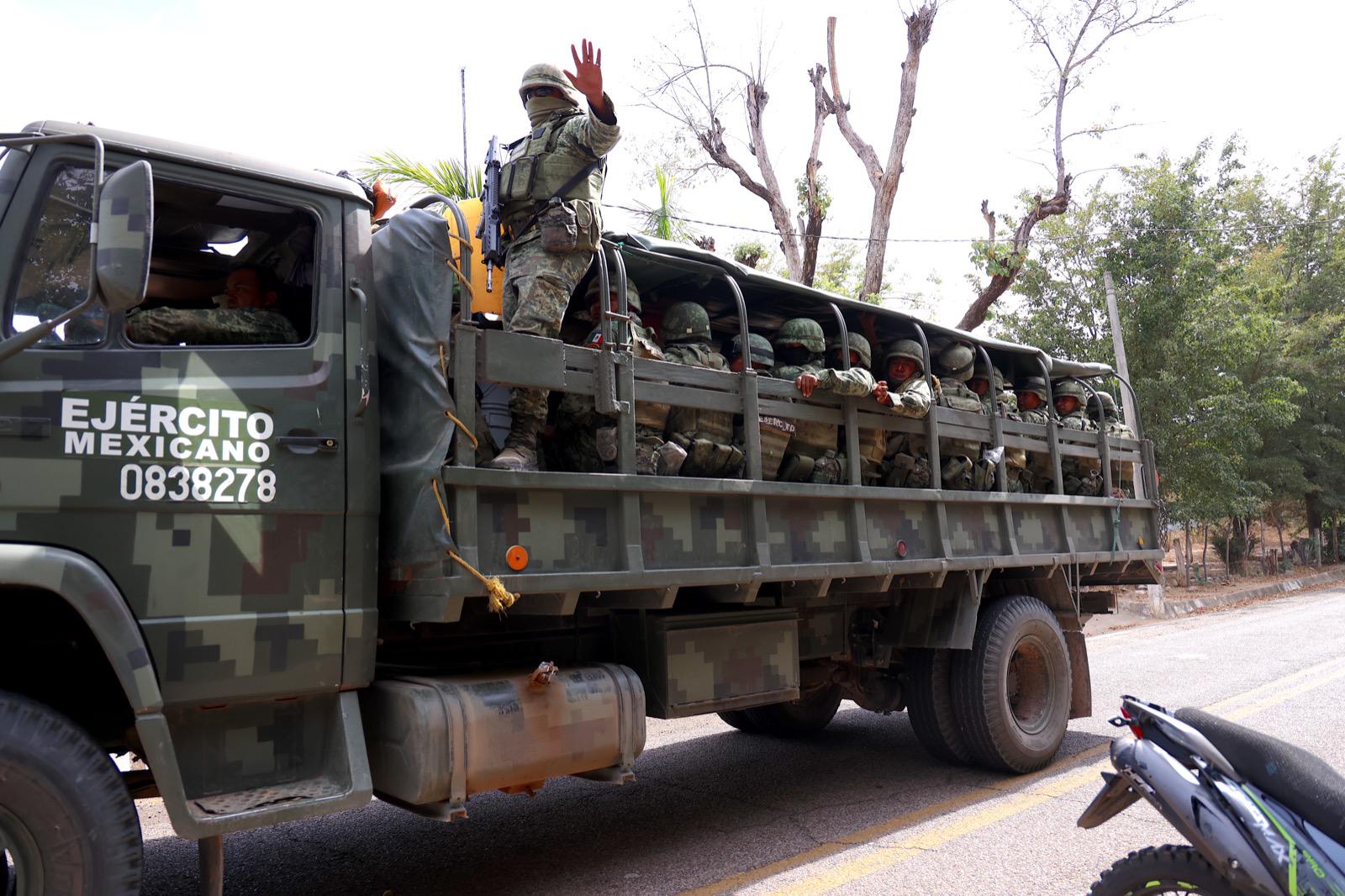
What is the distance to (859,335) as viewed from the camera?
533 cm

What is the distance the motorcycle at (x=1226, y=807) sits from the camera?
2.29 meters

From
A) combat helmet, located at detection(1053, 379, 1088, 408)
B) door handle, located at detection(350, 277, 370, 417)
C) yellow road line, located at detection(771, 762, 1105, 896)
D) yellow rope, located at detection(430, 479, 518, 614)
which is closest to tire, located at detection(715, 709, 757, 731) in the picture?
yellow road line, located at detection(771, 762, 1105, 896)

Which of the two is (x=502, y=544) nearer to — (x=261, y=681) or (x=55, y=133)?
(x=261, y=681)

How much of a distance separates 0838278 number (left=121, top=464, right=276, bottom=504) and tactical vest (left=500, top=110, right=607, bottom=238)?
1.63 metres

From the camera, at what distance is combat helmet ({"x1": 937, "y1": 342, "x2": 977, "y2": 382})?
5.87 m

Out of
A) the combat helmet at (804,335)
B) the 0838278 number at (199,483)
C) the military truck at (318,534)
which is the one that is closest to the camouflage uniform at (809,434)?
the combat helmet at (804,335)

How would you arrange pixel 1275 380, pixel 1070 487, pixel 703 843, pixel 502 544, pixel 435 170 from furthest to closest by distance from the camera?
pixel 1275 380 → pixel 435 170 → pixel 1070 487 → pixel 703 843 → pixel 502 544

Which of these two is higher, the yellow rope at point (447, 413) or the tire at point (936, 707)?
the yellow rope at point (447, 413)

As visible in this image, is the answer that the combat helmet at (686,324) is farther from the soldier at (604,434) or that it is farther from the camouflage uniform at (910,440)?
the camouflage uniform at (910,440)

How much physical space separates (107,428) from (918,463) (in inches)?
161

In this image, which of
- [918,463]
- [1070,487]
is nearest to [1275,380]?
[1070,487]

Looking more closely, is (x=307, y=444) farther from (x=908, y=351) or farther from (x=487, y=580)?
(x=908, y=351)

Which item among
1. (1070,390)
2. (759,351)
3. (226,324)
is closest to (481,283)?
(226,324)

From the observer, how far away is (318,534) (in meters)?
3.14
